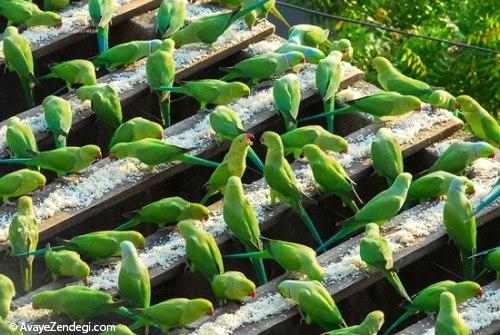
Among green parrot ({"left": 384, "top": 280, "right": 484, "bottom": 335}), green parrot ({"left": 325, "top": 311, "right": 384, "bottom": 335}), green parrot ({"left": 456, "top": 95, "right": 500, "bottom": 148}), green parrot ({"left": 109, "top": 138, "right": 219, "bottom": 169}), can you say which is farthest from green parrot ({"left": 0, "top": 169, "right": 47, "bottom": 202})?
green parrot ({"left": 456, "top": 95, "right": 500, "bottom": 148})

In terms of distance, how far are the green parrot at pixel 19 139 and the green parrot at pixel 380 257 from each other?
117 centimetres

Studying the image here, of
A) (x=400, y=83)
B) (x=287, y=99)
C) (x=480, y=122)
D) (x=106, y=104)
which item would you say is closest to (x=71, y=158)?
(x=106, y=104)

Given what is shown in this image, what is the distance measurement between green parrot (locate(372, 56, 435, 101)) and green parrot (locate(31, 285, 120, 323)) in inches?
59.8

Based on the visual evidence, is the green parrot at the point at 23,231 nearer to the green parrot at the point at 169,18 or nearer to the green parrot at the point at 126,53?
the green parrot at the point at 126,53

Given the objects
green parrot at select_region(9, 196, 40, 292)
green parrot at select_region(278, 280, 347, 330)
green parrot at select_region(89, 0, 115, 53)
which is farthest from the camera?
green parrot at select_region(89, 0, 115, 53)

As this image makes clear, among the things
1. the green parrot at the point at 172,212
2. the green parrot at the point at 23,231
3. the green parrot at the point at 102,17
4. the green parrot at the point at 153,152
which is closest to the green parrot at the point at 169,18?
the green parrot at the point at 102,17

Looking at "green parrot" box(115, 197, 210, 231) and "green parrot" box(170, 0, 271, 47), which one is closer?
"green parrot" box(115, 197, 210, 231)

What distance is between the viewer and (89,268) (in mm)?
4574

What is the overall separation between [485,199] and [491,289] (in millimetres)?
374

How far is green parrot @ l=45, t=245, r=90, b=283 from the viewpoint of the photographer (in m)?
4.49

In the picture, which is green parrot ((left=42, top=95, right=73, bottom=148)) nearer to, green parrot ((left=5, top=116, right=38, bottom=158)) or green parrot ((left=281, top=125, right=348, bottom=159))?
green parrot ((left=5, top=116, right=38, bottom=158))

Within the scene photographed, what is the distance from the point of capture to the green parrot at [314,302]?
4309mm

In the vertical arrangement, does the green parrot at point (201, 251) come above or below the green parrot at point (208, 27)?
below

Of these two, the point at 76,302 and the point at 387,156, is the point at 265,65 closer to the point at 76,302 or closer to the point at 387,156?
the point at 387,156
